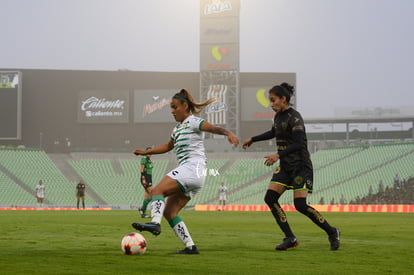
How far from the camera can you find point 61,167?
68625 mm

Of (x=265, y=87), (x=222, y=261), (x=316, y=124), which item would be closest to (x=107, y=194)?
(x=265, y=87)

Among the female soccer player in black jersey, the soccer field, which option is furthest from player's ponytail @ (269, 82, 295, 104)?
the soccer field

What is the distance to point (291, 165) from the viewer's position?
10156mm

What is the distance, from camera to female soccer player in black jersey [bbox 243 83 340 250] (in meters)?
10.0

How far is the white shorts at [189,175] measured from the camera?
28.7ft

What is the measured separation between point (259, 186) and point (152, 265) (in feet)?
171

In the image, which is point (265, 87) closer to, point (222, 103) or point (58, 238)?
point (222, 103)

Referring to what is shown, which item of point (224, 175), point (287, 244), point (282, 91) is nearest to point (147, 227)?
point (287, 244)

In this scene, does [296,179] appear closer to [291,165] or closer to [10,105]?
[291,165]

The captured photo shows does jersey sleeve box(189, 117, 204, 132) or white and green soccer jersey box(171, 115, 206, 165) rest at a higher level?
jersey sleeve box(189, 117, 204, 132)

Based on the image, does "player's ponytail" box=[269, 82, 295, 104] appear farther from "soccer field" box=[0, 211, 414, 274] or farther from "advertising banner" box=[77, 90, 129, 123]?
"advertising banner" box=[77, 90, 129, 123]

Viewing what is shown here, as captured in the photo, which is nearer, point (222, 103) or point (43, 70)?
point (222, 103)

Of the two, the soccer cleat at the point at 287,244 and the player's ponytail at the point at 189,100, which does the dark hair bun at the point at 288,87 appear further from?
the soccer cleat at the point at 287,244

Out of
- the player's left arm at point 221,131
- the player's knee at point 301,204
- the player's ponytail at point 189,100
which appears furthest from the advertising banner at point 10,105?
the player's left arm at point 221,131
